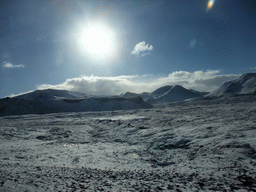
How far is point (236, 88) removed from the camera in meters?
160

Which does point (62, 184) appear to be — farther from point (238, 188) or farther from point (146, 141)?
point (146, 141)

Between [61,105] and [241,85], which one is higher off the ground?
[241,85]

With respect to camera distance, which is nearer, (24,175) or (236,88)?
(24,175)

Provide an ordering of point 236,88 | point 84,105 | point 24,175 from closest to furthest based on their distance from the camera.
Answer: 1. point 24,175
2. point 84,105
3. point 236,88

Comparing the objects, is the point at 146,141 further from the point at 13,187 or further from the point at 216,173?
the point at 13,187

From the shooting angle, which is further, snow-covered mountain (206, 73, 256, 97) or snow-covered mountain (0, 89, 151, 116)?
snow-covered mountain (206, 73, 256, 97)

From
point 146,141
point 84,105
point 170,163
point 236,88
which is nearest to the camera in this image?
point 170,163

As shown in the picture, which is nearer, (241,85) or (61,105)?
(61,105)

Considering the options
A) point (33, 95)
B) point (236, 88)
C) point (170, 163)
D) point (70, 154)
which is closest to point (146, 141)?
point (170, 163)

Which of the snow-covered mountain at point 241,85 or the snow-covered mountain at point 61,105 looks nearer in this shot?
the snow-covered mountain at point 61,105

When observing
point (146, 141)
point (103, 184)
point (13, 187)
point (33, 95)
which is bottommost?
point (146, 141)

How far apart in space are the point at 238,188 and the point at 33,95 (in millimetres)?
116612

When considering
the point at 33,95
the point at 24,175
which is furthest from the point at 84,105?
the point at 24,175

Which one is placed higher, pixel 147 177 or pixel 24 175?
pixel 24 175
